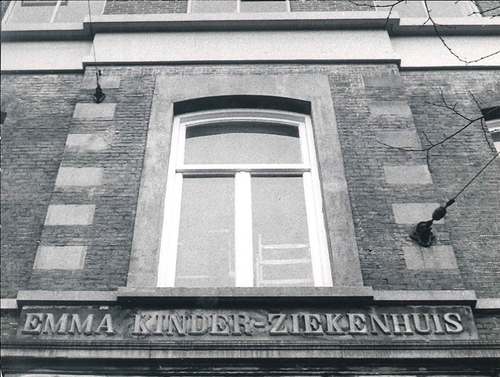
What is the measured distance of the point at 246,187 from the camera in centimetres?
809

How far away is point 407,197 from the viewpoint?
753cm

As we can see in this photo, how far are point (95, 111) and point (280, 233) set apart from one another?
3.18 metres

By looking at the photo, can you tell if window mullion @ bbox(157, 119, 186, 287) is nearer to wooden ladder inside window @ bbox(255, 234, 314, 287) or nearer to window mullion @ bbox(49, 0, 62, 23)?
wooden ladder inside window @ bbox(255, 234, 314, 287)

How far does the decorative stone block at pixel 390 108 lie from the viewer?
8554mm

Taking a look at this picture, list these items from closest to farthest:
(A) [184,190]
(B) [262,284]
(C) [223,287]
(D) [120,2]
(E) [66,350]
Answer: (E) [66,350], (C) [223,287], (B) [262,284], (A) [184,190], (D) [120,2]

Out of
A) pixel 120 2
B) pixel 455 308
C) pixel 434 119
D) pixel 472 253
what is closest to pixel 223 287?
A: pixel 455 308

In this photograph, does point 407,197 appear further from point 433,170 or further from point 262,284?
point 262,284

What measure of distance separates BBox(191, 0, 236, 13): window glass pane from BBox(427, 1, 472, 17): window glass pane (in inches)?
138

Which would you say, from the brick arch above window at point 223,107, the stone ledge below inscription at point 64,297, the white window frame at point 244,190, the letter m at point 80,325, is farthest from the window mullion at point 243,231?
the letter m at point 80,325

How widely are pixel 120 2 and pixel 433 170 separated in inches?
235

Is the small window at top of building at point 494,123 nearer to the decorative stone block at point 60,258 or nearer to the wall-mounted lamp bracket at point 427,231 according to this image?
the wall-mounted lamp bracket at point 427,231

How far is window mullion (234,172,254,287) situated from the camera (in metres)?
7.08

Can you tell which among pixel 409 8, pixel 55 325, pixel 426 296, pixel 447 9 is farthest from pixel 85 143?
pixel 447 9

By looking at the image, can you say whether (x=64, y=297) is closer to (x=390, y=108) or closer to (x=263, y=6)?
(x=390, y=108)
